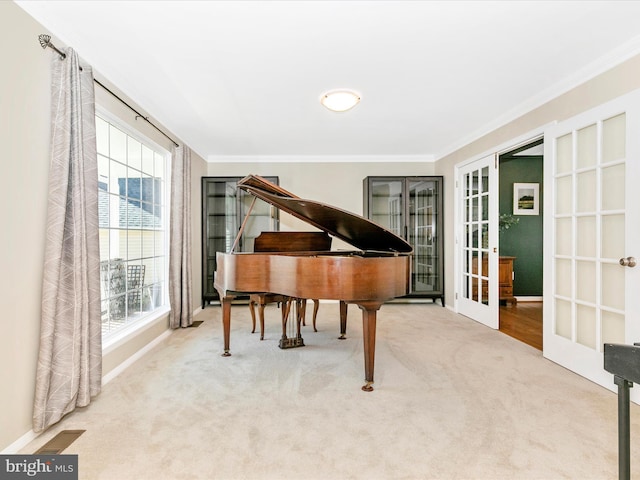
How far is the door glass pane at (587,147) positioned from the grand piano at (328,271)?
4.75ft

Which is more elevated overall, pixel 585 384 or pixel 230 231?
pixel 230 231

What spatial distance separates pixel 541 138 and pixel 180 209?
3614 mm

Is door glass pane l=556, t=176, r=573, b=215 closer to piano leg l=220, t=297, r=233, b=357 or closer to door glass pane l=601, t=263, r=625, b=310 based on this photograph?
door glass pane l=601, t=263, r=625, b=310

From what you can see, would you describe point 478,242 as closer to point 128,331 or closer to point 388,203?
point 388,203

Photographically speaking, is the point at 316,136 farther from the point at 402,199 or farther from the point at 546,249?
the point at 546,249

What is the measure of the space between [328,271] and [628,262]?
73.8 inches

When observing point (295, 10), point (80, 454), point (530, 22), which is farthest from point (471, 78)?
point (80, 454)

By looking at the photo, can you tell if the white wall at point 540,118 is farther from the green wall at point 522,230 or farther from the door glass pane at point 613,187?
the green wall at point 522,230

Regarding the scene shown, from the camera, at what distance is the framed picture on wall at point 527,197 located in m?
4.96

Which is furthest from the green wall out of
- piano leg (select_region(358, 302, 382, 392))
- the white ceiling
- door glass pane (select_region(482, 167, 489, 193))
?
piano leg (select_region(358, 302, 382, 392))

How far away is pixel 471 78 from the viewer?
2.44 m

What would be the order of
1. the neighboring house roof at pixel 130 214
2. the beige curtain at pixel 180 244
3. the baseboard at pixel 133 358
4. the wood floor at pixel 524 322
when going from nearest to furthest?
the baseboard at pixel 133 358
the neighboring house roof at pixel 130 214
the wood floor at pixel 524 322
the beige curtain at pixel 180 244

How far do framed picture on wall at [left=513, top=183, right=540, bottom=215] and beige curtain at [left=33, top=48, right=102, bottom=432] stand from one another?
542 centimetres

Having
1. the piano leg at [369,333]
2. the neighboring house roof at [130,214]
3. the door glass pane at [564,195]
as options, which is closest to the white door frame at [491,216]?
the door glass pane at [564,195]
